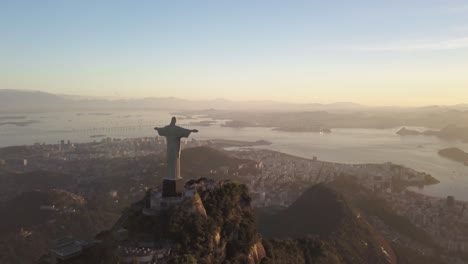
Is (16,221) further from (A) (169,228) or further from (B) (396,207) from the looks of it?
(B) (396,207)

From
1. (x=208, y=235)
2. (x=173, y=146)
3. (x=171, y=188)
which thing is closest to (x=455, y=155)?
(x=173, y=146)

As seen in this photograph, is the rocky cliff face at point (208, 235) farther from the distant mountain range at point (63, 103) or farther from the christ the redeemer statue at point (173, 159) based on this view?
the distant mountain range at point (63, 103)

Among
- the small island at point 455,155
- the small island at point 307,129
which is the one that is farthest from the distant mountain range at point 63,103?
the small island at point 455,155

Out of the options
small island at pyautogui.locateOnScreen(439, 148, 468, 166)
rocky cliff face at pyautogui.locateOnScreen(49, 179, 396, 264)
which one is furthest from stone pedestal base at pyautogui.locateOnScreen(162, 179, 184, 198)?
small island at pyautogui.locateOnScreen(439, 148, 468, 166)

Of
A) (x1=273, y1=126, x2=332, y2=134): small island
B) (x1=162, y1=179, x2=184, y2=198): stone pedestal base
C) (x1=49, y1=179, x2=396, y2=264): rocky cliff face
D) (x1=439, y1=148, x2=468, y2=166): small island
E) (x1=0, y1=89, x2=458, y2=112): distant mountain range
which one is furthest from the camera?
(x1=0, y1=89, x2=458, y2=112): distant mountain range

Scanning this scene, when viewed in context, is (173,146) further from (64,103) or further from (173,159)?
(64,103)

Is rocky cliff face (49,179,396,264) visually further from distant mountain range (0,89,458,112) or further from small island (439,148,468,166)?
distant mountain range (0,89,458,112)
